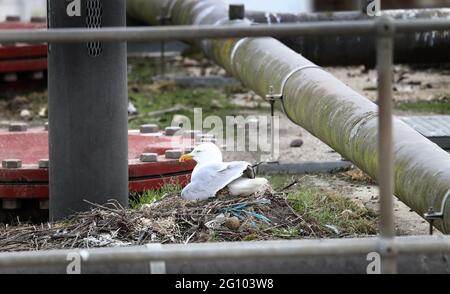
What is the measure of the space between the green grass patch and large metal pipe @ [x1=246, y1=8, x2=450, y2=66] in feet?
1.16

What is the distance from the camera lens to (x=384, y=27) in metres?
2.99

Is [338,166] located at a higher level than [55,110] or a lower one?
lower

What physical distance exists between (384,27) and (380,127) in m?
0.27

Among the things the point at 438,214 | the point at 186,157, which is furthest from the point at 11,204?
the point at 438,214

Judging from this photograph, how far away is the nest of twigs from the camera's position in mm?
4500

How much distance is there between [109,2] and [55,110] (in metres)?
0.54

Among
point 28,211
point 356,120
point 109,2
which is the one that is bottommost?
point 28,211

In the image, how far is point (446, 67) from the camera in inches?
429

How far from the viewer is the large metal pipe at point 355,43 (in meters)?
8.91

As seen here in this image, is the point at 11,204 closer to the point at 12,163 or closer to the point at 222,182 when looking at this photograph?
the point at 12,163

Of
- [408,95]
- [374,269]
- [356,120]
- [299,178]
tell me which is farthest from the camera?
[408,95]

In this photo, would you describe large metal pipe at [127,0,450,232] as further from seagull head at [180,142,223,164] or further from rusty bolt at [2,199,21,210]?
rusty bolt at [2,199,21,210]

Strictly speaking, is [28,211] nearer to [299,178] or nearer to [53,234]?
[53,234]
